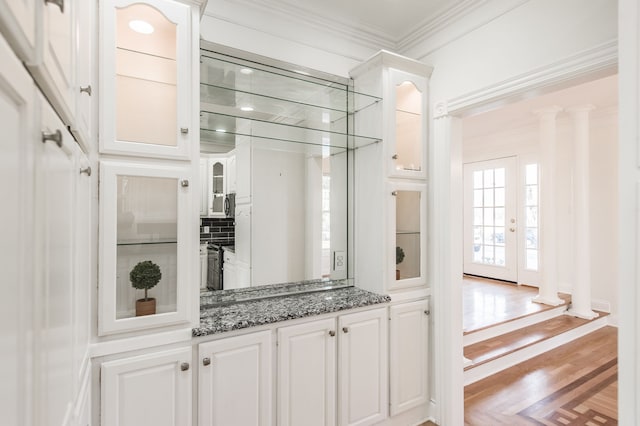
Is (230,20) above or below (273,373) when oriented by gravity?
above

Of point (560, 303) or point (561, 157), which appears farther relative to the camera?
point (561, 157)

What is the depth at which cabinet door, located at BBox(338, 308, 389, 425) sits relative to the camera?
2000 mm

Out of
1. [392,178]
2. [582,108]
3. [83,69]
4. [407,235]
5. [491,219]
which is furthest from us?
[491,219]

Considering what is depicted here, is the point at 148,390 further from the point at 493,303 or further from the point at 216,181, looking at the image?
the point at 493,303

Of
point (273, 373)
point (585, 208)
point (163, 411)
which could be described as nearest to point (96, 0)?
point (163, 411)

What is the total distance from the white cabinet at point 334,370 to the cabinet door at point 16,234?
1.35m

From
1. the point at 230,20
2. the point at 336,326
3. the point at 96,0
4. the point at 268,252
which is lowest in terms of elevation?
the point at 336,326

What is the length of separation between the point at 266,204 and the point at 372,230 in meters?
0.73

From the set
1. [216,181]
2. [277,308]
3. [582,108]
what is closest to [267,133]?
[216,181]

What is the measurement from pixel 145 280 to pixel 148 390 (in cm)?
47

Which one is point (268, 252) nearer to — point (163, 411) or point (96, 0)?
point (163, 411)

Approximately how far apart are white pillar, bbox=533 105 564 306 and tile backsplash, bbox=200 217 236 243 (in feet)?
13.7

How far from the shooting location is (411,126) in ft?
7.75

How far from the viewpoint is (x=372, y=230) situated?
229cm
